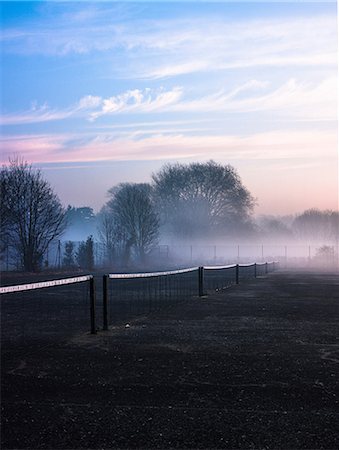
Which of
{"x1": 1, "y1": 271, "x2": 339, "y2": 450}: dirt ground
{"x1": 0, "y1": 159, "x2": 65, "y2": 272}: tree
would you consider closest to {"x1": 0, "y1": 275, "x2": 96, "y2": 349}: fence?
{"x1": 1, "y1": 271, "x2": 339, "y2": 450}: dirt ground

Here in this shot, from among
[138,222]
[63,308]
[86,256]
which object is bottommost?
[63,308]

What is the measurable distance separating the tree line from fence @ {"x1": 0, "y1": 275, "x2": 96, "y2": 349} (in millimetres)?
19269

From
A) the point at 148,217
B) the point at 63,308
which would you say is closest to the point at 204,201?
the point at 148,217

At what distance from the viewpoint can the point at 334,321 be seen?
10.9 metres

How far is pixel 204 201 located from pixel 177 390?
70045 mm

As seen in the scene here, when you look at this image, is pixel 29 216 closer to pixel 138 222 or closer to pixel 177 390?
pixel 138 222

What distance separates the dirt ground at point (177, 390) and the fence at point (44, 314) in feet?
2.71

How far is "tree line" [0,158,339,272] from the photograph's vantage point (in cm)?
3688

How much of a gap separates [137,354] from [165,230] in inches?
2764

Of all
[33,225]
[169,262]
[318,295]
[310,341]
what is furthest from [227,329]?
[169,262]

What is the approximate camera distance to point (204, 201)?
7500cm

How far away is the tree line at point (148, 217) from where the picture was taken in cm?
3688

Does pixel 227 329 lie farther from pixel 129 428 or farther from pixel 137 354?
pixel 129 428

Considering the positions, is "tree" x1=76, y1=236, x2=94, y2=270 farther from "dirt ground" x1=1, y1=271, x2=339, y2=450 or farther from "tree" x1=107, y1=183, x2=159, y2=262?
"dirt ground" x1=1, y1=271, x2=339, y2=450
